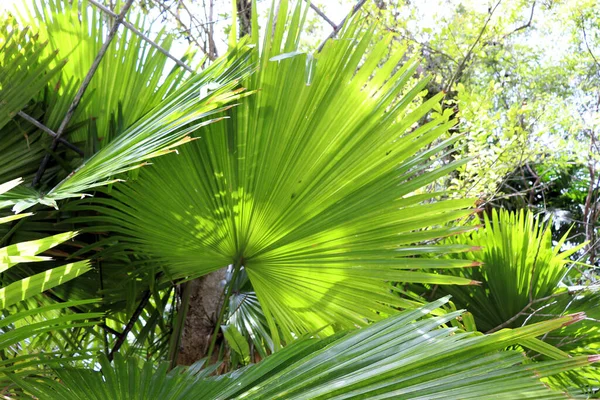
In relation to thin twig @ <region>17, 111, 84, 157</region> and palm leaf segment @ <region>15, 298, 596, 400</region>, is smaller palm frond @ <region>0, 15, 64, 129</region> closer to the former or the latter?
thin twig @ <region>17, 111, 84, 157</region>

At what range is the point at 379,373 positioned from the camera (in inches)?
23.9

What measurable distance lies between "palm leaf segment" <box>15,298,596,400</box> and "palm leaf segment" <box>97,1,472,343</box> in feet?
1.25

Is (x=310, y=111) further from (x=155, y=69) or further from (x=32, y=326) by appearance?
(x=32, y=326)

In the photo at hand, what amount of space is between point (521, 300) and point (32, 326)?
134cm

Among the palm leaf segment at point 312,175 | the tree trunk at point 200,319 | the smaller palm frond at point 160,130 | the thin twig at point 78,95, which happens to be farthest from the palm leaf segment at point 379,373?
the tree trunk at point 200,319

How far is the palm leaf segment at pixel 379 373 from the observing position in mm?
581

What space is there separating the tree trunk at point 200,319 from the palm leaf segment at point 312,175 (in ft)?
1.36

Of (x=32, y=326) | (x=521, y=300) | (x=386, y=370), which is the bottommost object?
(x=521, y=300)

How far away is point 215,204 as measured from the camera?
1.18m

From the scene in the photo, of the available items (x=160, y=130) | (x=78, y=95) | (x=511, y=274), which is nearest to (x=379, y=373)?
(x=160, y=130)

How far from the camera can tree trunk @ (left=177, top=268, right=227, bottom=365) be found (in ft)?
5.19

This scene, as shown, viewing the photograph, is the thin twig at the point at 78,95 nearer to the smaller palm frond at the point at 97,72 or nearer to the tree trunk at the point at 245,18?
the smaller palm frond at the point at 97,72

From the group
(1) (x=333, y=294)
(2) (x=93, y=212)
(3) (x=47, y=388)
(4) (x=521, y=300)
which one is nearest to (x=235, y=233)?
(1) (x=333, y=294)

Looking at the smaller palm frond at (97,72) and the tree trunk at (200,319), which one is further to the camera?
the tree trunk at (200,319)
